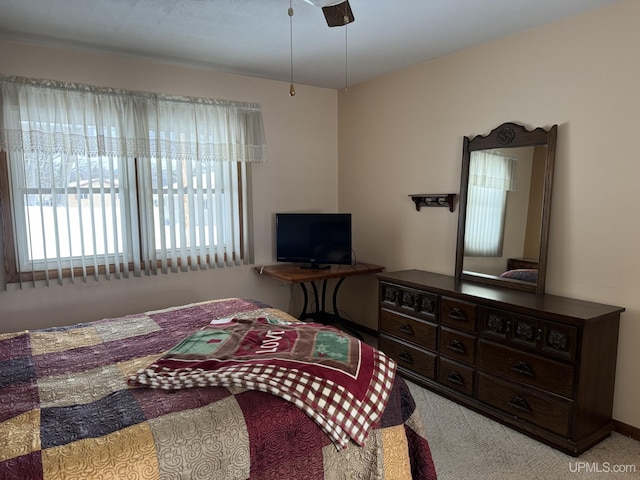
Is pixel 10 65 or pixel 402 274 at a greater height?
pixel 10 65

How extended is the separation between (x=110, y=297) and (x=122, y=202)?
76 centimetres

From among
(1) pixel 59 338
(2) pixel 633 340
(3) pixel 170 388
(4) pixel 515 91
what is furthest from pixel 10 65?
(2) pixel 633 340

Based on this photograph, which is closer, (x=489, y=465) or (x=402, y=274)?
(x=489, y=465)

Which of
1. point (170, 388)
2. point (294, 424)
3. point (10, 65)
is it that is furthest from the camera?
point (10, 65)

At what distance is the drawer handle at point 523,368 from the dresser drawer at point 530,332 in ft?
0.34

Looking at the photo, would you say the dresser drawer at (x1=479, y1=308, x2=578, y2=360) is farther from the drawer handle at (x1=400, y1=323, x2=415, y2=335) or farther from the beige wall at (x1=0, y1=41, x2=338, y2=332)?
the beige wall at (x1=0, y1=41, x2=338, y2=332)

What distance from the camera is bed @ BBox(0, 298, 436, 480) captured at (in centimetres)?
130

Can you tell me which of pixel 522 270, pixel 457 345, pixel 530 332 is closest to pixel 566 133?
pixel 522 270

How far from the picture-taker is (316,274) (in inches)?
Result: 149

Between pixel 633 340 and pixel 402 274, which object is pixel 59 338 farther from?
pixel 633 340

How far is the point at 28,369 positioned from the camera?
72.1 inches

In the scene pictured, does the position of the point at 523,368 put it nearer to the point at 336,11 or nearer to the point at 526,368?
the point at 526,368

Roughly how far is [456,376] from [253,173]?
95.5 inches

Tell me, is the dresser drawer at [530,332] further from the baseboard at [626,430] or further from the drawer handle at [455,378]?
the baseboard at [626,430]
